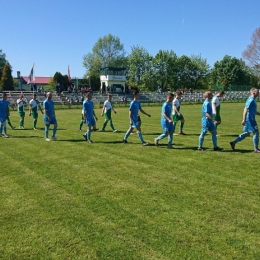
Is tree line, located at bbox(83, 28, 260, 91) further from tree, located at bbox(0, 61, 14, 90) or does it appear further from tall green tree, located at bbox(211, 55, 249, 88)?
tree, located at bbox(0, 61, 14, 90)

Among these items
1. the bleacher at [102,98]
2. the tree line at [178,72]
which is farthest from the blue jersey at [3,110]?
the tree line at [178,72]

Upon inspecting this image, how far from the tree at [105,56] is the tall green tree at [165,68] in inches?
514

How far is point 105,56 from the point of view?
8888 centimetres

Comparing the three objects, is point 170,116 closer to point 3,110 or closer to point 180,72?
point 3,110

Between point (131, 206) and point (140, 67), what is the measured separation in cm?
7808

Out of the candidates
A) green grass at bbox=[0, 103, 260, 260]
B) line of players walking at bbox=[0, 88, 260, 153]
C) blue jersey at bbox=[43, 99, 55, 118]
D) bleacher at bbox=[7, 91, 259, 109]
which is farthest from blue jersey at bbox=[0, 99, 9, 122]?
bleacher at bbox=[7, 91, 259, 109]

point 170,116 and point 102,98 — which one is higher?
point 102,98

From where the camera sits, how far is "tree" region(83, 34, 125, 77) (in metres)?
88.2

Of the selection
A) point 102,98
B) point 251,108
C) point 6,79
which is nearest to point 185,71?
point 102,98

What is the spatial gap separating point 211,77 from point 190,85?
5.79m

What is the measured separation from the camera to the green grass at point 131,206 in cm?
397

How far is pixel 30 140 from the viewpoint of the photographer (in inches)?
513

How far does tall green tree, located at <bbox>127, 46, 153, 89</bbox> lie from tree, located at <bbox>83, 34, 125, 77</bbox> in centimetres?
675

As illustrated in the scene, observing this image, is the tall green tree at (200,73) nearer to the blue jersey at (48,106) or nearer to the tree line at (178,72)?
the tree line at (178,72)
